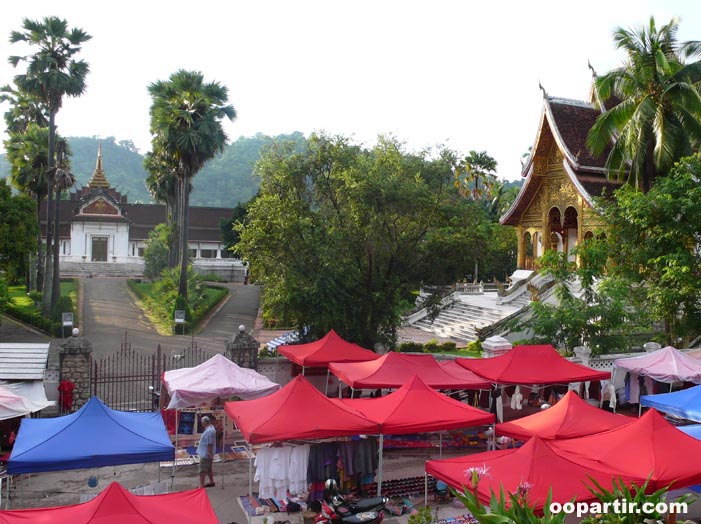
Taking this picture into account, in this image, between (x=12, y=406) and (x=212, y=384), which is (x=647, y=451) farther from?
(x=12, y=406)

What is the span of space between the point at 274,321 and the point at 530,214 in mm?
13540

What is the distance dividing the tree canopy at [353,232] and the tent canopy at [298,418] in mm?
7506

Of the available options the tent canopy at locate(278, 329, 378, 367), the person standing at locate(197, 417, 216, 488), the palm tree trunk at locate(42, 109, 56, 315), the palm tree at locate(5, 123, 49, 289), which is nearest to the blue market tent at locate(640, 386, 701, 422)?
the tent canopy at locate(278, 329, 378, 367)

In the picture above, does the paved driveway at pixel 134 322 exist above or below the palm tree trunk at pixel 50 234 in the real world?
below

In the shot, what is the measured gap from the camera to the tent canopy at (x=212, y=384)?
12.9m

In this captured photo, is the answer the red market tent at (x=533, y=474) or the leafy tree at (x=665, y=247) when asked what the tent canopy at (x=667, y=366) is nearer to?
the leafy tree at (x=665, y=247)

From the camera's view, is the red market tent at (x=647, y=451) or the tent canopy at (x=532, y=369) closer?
the red market tent at (x=647, y=451)

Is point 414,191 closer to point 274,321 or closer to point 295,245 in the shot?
point 295,245

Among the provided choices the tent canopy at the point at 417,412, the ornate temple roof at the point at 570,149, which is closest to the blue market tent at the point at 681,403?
the tent canopy at the point at 417,412

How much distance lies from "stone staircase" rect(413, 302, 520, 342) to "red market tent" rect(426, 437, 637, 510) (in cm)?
1800

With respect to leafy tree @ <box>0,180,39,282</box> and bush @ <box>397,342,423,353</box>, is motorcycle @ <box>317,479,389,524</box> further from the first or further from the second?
leafy tree @ <box>0,180,39,282</box>

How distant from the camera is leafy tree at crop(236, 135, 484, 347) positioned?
18672 mm

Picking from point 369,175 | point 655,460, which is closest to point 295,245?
point 369,175

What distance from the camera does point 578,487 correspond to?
784 cm
